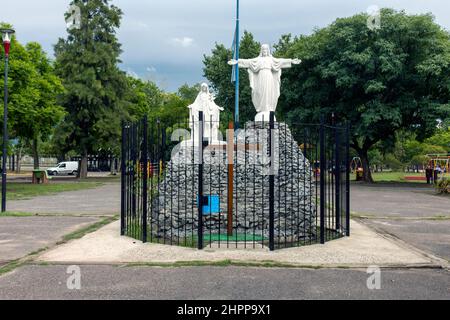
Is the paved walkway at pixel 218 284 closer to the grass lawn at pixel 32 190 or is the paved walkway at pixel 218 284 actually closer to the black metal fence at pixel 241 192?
the black metal fence at pixel 241 192

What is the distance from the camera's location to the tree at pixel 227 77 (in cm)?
3544

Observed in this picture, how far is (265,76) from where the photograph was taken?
12.5 meters

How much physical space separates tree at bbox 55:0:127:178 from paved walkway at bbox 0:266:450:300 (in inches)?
1185

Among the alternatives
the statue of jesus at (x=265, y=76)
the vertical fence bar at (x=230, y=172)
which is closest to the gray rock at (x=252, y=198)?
the vertical fence bar at (x=230, y=172)

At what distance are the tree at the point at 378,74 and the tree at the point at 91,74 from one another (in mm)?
15513

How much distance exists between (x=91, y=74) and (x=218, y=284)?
107ft

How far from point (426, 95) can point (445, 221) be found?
18208 mm

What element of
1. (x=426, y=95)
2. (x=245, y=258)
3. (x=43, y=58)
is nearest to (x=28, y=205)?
(x=245, y=258)

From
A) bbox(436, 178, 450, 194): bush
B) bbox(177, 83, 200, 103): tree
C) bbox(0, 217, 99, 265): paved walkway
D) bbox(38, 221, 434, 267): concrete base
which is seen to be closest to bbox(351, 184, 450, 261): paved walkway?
bbox(38, 221, 434, 267): concrete base

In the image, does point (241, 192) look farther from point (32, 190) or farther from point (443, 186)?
point (32, 190)

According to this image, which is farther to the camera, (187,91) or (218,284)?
(187,91)

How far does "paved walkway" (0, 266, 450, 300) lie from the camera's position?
5207mm

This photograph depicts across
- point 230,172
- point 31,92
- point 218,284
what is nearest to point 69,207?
point 230,172

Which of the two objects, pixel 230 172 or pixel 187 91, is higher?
pixel 187 91
